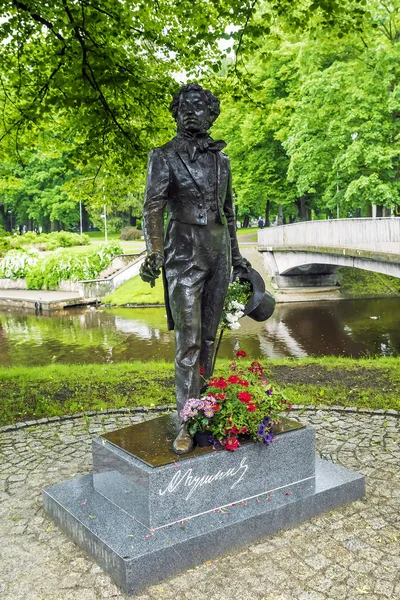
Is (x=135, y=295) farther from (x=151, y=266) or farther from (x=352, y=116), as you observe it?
(x=151, y=266)

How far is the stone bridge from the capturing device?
18.4 metres

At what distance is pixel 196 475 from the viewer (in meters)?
4.96

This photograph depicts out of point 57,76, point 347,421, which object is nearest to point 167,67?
point 57,76

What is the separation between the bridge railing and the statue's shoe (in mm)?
14199

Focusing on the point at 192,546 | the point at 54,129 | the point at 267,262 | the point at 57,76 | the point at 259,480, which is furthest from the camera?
the point at 267,262

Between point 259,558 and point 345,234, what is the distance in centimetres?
1783

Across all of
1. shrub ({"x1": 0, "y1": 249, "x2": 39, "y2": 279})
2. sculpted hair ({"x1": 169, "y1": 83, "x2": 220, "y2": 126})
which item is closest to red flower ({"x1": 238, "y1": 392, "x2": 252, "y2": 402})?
sculpted hair ({"x1": 169, "y1": 83, "x2": 220, "y2": 126})

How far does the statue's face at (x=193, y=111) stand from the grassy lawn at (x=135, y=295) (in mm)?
24102

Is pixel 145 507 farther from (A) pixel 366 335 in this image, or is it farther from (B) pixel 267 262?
(B) pixel 267 262

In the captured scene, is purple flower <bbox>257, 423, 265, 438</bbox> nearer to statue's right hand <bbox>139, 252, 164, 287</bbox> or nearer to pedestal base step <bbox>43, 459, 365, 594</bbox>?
pedestal base step <bbox>43, 459, 365, 594</bbox>

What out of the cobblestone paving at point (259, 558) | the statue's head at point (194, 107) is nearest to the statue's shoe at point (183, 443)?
the cobblestone paving at point (259, 558)

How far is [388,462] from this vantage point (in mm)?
6594

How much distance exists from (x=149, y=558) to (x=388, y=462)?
3.22 m

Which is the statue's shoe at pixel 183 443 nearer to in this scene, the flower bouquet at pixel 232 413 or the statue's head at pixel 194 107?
the flower bouquet at pixel 232 413
